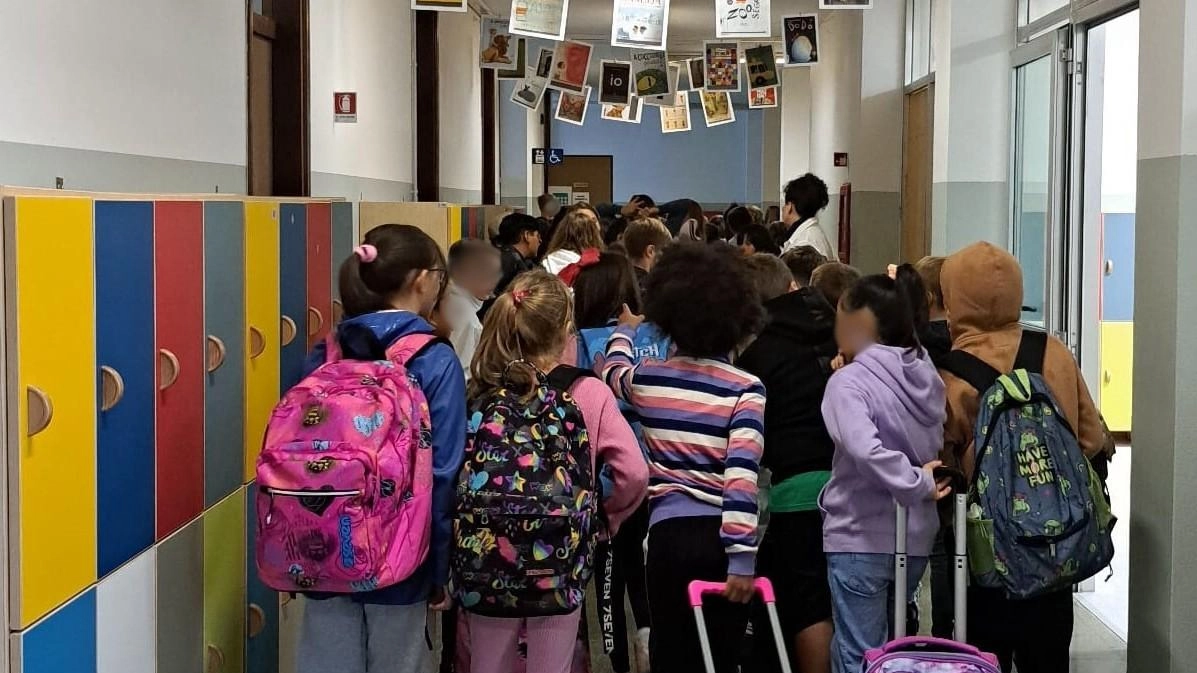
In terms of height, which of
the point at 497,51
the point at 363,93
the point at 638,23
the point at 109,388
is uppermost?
the point at 497,51

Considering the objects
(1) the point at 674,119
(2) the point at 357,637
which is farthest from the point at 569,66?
(2) the point at 357,637

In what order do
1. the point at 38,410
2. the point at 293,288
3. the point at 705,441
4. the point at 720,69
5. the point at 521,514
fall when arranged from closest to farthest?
the point at 38,410 < the point at 521,514 < the point at 705,441 < the point at 293,288 < the point at 720,69

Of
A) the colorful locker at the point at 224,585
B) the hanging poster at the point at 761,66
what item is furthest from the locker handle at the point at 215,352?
the hanging poster at the point at 761,66

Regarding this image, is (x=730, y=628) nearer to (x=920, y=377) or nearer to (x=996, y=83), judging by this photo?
(x=920, y=377)

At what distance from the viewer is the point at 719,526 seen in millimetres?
3141

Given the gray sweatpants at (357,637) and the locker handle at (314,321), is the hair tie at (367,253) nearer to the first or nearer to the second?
the gray sweatpants at (357,637)

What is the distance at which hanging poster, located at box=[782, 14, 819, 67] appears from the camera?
9750 millimetres

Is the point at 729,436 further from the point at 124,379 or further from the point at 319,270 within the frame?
the point at 319,270

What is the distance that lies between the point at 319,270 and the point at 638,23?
5198mm

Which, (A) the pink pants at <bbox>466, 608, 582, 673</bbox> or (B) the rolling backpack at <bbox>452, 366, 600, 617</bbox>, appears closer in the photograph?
(B) the rolling backpack at <bbox>452, 366, 600, 617</bbox>

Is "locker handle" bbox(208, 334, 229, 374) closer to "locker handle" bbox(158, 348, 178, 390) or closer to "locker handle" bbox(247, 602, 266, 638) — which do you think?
"locker handle" bbox(158, 348, 178, 390)

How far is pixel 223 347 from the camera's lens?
3.23 metres

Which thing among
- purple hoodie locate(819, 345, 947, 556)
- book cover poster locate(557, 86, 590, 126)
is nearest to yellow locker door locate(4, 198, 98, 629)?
purple hoodie locate(819, 345, 947, 556)

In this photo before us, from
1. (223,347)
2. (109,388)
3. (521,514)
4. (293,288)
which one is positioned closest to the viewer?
(109,388)
